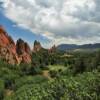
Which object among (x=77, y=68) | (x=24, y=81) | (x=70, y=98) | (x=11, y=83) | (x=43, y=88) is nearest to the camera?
(x=70, y=98)

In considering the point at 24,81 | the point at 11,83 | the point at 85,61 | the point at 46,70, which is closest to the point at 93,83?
the point at 24,81

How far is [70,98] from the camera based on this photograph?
3934cm

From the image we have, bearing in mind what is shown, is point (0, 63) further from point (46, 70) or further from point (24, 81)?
point (24, 81)

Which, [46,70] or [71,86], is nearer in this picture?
[71,86]

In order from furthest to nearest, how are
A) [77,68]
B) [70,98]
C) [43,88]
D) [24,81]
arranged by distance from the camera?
[77,68], [24,81], [43,88], [70,98]

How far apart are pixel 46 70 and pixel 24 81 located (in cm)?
6576

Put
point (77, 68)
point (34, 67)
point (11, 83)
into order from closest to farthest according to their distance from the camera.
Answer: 1. point (11, 83)
2. point (77, 68)
3. point (34, 67)

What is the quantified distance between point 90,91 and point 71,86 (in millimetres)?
2542

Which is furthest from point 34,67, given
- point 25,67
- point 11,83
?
point 11,83

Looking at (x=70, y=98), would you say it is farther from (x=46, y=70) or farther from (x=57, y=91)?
(x=46, y=70)

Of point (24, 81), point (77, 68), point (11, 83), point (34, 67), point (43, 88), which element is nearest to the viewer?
point (43, 88)

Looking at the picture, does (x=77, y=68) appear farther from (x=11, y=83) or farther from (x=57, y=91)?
(x=57, y=91)

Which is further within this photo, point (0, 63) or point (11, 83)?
point (0, 63)

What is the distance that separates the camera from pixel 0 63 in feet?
650
